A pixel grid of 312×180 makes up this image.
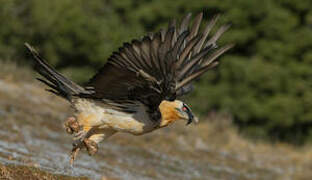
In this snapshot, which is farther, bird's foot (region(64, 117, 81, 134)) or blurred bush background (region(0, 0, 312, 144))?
blurred bush background (region(0, 0, 312, 144))

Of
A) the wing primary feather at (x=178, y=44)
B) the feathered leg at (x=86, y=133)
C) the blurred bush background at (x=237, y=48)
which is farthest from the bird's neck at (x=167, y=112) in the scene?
the blurred bush background at (x=237, y=48)

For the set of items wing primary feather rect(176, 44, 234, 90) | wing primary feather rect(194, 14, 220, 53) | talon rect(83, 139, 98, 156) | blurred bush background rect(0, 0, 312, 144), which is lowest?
talon rect(83, 139, 98, 156)

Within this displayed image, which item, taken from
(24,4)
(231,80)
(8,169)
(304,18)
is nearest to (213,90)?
(231,80)

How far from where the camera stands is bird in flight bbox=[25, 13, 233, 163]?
7574 millimetres

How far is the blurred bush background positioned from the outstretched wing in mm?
19970

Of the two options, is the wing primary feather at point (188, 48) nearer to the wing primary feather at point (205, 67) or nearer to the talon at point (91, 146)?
the wing primary feather at point (205, 67)

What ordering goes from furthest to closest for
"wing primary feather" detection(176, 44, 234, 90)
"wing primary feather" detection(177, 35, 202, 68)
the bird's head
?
the bird's head
"wing primary feather" detection(177, 35, 202, 68)
"wing primary feather" detection(176, 44, 234, 90)

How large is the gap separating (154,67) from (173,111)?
1.19 m

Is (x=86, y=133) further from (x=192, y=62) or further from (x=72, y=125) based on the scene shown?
(x=192, y=62)

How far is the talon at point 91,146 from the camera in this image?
29.5 ft

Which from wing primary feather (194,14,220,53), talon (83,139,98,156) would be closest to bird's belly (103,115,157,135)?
talon (83,139,98,156)

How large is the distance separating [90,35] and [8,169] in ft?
71.8

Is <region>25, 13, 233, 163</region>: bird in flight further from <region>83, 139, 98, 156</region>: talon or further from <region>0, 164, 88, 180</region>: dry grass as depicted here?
<region>0, 164, 88, 180</region>: dry grass

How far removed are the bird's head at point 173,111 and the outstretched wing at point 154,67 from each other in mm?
106
